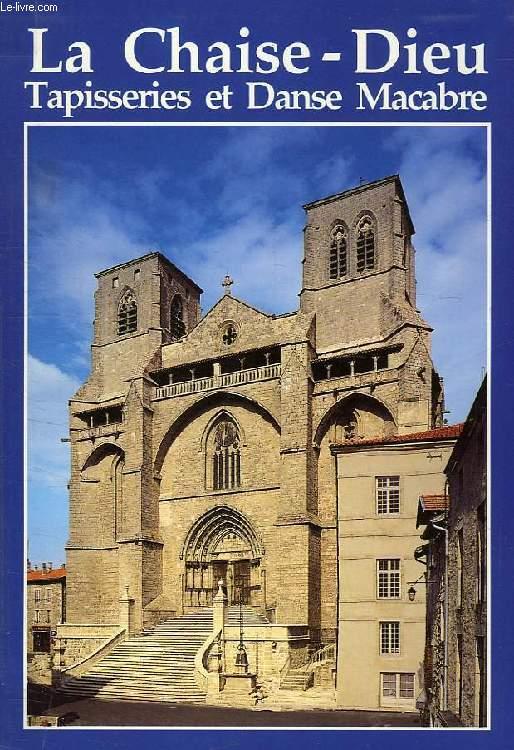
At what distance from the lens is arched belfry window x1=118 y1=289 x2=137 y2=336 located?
22.6m

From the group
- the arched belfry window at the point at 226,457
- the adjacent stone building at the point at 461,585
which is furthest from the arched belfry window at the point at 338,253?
the adjacent stone building at the point at 461,585

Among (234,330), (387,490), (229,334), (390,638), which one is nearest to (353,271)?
(234,330)

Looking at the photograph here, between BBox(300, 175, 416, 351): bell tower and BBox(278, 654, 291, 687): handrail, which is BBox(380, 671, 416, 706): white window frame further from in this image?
BBox(300, 175, 416, 351): bell tower

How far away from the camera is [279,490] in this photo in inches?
793

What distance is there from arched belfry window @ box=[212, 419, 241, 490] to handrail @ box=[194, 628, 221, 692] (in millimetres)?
4199

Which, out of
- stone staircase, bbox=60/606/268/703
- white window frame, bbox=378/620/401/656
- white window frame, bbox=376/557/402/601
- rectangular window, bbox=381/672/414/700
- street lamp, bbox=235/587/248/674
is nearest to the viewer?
rectangular window, bbox=381/672/414/700

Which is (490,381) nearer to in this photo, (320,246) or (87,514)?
(320,246)

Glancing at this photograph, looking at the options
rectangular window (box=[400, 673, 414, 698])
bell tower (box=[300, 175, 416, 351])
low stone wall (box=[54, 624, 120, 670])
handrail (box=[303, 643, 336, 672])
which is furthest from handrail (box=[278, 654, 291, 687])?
bell tower (box=[300, 175, 416, 351])

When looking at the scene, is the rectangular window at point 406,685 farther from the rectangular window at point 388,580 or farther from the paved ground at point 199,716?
the rectangular window at point 388,580

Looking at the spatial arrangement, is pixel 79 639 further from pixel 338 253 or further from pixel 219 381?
pixel 338 253

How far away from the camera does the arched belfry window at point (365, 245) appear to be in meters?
20.7

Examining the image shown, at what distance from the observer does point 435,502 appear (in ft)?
42.7
